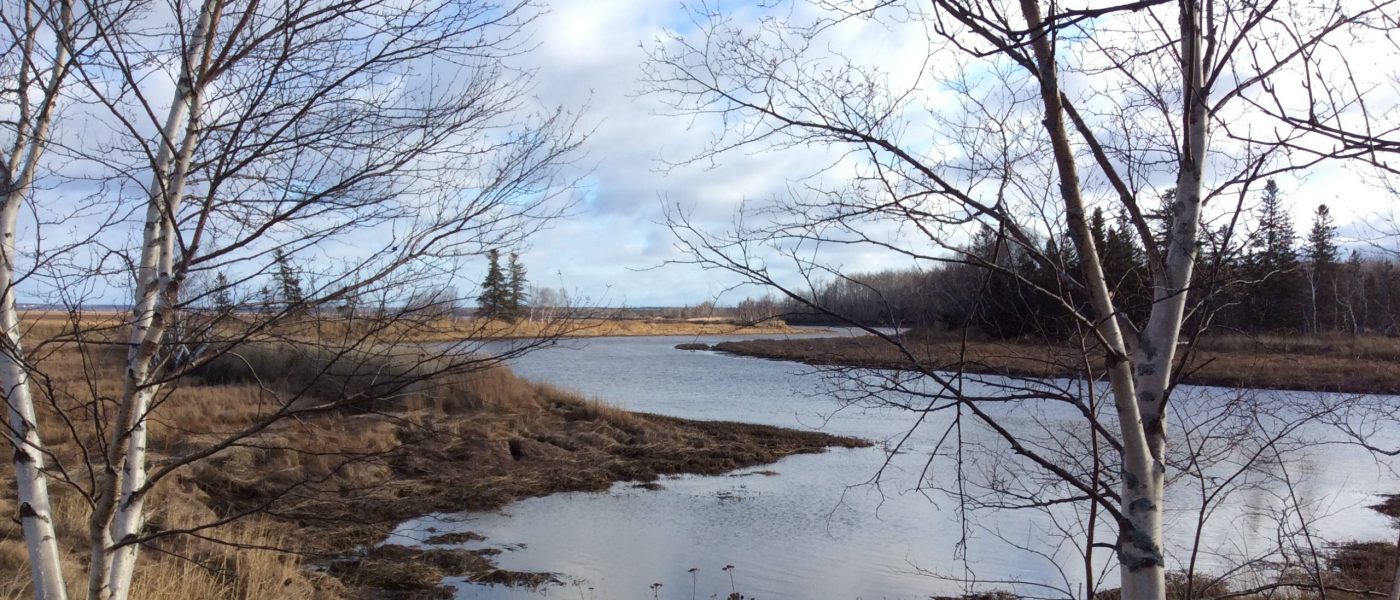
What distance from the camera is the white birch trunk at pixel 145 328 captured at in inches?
120

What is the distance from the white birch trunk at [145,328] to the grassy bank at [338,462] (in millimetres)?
166

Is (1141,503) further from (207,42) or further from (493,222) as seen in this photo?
(207,42)

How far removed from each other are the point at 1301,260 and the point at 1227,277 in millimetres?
1202

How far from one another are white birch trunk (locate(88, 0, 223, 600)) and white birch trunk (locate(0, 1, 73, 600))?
0.24 m

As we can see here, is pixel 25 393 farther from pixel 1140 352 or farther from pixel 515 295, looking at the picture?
pixel 1140 352

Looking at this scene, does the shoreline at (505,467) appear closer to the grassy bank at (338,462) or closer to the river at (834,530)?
the grassy bank at (338,462)

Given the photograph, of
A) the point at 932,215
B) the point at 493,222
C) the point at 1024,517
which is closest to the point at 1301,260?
the point at 932,215

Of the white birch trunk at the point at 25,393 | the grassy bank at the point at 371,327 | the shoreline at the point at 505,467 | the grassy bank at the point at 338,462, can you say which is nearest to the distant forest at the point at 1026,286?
the grassy bank at the point at 371,327

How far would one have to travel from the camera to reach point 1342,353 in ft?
69.6

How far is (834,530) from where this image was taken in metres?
11.5

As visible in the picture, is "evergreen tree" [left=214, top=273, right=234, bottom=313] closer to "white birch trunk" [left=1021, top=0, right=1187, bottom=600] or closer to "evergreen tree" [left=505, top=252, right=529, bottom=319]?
"evergreen tree" [left=505, top=252, right=529, bottom=319]

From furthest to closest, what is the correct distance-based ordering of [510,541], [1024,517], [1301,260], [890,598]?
1. [1024,517]
2. [510,541]
3. [890,598]
4. [1301,260]

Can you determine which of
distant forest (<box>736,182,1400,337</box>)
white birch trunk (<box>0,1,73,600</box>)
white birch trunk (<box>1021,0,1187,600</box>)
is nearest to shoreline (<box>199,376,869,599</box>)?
white birch trunk (<box>0,1,73,600</box>)

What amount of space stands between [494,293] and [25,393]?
1.71 m
